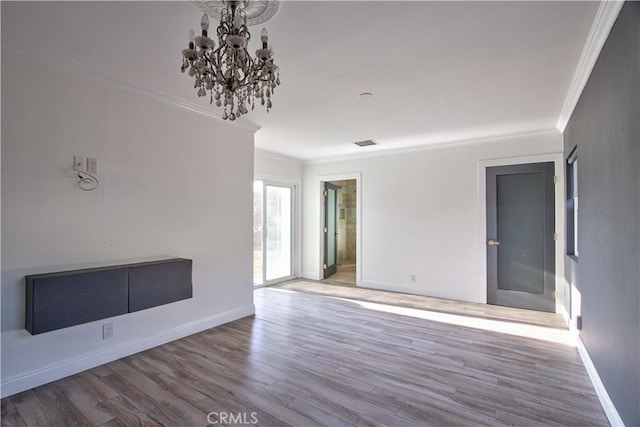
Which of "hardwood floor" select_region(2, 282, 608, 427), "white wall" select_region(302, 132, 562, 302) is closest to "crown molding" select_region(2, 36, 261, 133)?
"hardwood floor" select_region(2, 282, 608, 427)

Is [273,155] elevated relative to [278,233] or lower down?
elevated

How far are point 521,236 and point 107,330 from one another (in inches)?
196

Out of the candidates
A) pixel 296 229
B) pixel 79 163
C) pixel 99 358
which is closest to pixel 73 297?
pixel 99 358

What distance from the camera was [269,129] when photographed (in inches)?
164

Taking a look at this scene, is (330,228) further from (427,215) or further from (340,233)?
(427,215)

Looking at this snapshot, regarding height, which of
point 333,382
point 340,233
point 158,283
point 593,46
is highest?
point 593,46

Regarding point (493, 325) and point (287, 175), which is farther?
point (287, 175)

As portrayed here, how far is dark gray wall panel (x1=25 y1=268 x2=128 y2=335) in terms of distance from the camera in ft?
6.89

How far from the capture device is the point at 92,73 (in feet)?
8.36

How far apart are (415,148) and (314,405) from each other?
418 centimetres

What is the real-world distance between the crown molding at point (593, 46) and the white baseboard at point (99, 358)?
4.09 m

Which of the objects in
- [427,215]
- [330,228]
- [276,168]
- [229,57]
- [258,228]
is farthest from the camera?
[330,228]

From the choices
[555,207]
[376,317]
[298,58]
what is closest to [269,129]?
[298,58]

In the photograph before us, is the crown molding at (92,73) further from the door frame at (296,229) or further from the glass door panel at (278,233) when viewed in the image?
the door frame at (296,229)
